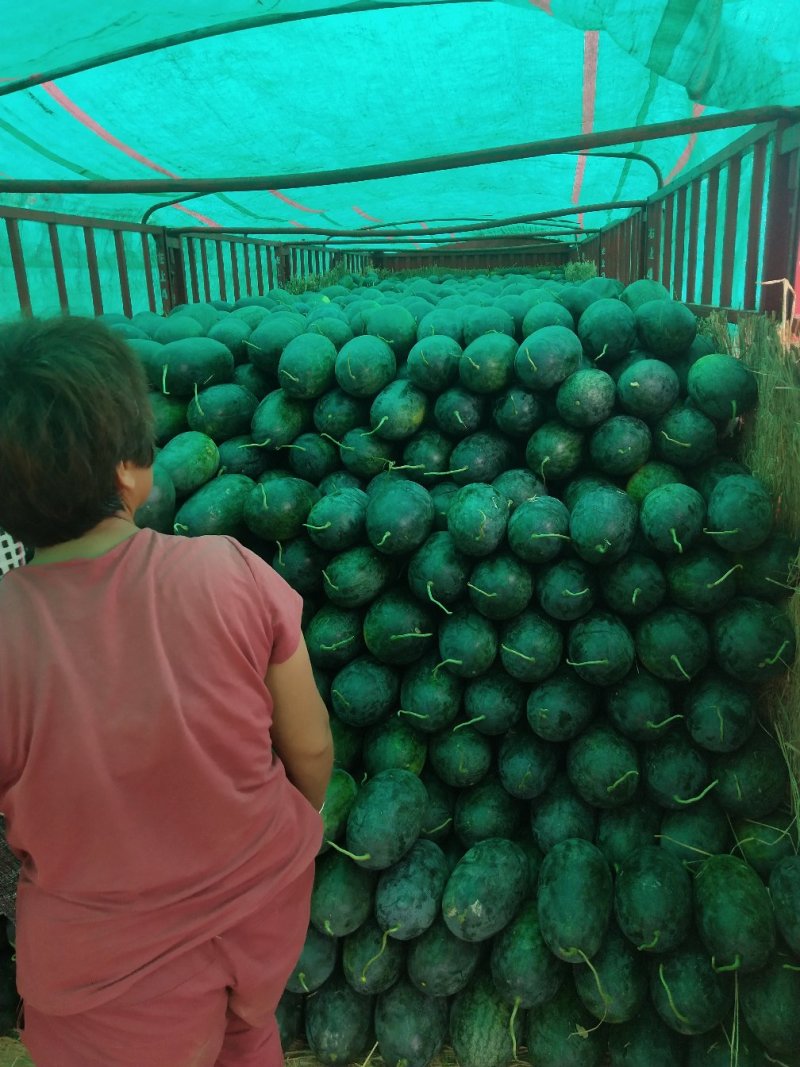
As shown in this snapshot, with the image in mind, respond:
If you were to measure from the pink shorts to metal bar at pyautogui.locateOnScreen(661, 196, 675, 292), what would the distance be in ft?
13.2

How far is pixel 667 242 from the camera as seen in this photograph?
→ 4.03 metres

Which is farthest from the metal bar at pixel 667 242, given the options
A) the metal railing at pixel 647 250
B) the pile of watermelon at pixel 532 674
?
the pile of watermelon at pixel 532 674

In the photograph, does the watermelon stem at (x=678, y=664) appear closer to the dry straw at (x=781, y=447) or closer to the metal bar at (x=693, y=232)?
the dry straw at (x=781, y=447)

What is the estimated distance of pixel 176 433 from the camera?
219 cm

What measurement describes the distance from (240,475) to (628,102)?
3406 mm

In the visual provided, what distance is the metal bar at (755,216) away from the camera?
2156mm

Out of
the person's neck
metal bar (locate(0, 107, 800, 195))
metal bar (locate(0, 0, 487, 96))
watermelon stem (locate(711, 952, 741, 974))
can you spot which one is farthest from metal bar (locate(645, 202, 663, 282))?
the person's neck

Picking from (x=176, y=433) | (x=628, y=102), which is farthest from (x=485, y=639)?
(x=628, y=102)

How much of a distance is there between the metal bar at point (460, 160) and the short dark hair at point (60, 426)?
1.47 m

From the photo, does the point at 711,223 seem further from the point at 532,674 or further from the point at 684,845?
the point at 684,845

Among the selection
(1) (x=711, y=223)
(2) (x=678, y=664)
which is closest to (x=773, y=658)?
(2) (x=678, y=664)

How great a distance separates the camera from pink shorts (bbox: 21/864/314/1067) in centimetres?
90

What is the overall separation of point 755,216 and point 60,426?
7.56ft

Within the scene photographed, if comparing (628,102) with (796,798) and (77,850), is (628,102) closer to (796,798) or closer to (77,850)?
(796,798)
